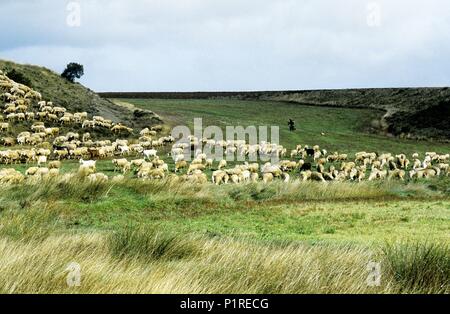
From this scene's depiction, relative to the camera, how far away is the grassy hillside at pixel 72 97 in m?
48.8

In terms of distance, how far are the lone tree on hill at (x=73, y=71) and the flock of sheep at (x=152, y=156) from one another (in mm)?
13600

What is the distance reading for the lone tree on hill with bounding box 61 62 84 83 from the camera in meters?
62.2

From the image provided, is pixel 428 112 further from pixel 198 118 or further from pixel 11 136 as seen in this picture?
pixel 11 136

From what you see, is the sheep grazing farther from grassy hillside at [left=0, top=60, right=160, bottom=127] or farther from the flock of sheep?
grassy hillside at [left=0, top=60, right=160, bottom=127]

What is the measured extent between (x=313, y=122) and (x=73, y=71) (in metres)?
26.2

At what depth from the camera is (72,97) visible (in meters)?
51.7

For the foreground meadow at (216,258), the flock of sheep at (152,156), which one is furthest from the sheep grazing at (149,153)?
the foreground meadow at (216,258)

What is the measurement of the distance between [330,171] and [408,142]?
19.4m

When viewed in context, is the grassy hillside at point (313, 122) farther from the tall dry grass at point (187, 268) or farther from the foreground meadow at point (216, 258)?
the tall dry grass at point (187, 268)

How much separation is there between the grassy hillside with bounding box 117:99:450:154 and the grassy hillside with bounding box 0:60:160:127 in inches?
118

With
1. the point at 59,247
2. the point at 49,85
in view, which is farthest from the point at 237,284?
the point at 49,85

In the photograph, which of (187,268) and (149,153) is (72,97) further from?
(187,268)

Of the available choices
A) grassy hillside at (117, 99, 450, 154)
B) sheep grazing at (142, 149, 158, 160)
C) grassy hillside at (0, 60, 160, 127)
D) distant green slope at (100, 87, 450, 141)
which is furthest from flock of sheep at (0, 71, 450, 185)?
distant green slope at (100, 87, 450, 141)

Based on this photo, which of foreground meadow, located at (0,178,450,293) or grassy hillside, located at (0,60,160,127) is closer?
foreground meadow, located at (0,178,450,293)
